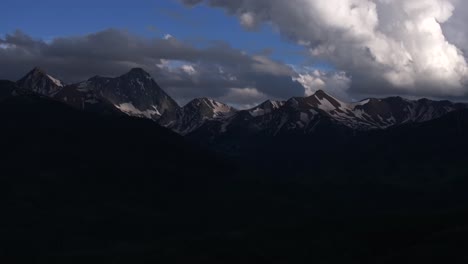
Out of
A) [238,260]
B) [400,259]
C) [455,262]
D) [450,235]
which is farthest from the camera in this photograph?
[238,260]

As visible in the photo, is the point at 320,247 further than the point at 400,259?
Yes

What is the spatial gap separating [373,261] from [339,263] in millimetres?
10380

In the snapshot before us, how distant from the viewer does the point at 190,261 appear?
196 metres

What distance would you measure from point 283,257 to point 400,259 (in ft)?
133

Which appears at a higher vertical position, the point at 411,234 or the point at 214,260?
the point at 411,234

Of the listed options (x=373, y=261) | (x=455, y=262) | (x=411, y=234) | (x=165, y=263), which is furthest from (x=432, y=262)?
(x=165, y=263)

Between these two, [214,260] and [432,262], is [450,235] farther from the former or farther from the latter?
[214,260]

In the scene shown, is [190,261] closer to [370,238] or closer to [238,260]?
[238,260]

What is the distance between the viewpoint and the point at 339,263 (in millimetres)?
175125

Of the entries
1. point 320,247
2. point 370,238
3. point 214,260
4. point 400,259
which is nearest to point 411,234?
point 370,238

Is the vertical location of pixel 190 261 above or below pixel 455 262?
below

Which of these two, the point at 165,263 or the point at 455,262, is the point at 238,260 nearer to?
the point at 165,263

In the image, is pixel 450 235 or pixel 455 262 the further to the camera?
pixel 450 235

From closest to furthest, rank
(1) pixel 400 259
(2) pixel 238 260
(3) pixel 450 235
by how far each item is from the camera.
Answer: (1) pixel 400 259, (3) pixel 450 235, (2) pixel 238 260
